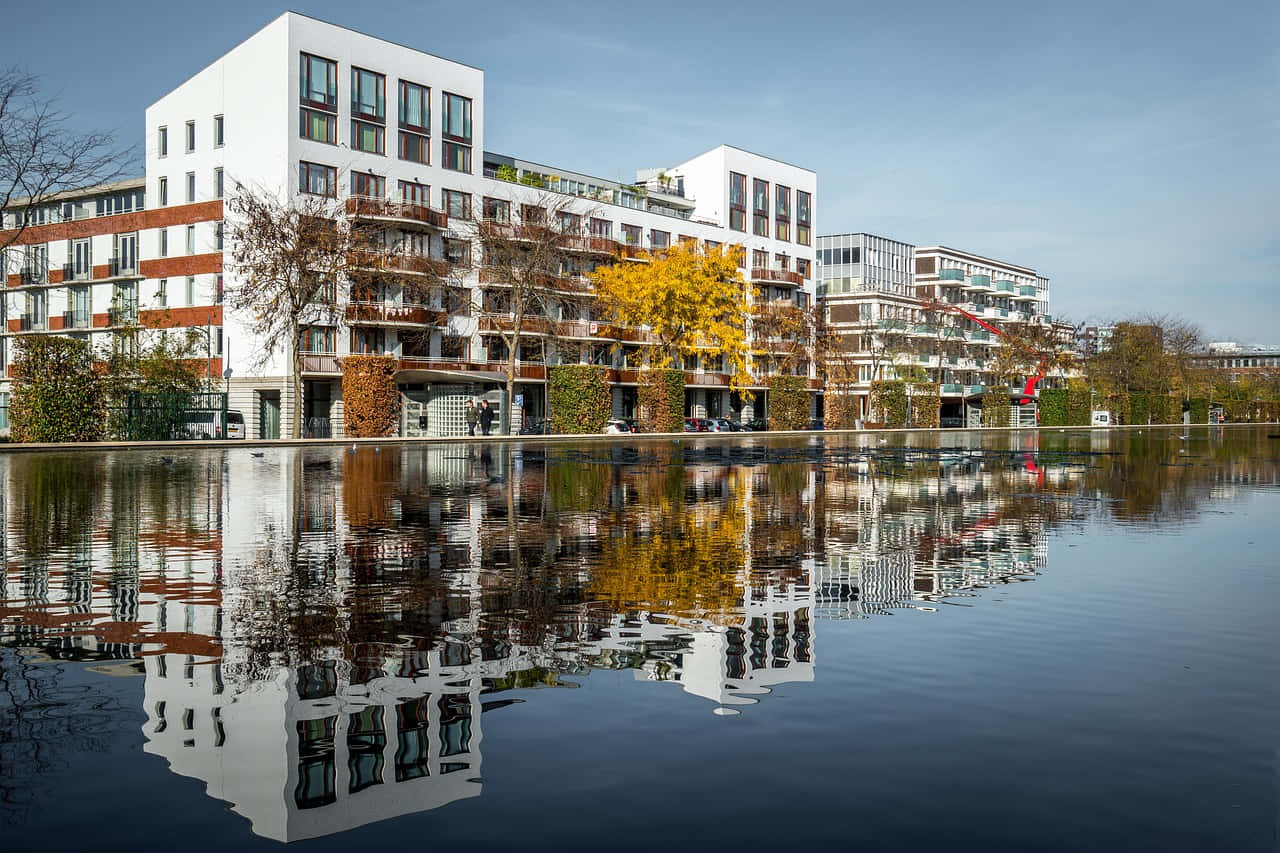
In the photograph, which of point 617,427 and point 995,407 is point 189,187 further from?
point 995,407

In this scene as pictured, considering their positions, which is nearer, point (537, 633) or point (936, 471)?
point (537, 633)

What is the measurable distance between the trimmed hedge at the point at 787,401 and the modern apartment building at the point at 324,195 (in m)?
14.6

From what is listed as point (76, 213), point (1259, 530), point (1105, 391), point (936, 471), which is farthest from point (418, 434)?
point (1105, 391)

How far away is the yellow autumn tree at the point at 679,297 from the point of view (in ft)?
241

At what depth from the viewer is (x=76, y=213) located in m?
75.6

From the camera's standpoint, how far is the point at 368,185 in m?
65.1

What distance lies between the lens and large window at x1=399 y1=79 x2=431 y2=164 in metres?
67.4

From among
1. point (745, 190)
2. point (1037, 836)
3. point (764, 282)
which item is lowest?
point (1037, 836)

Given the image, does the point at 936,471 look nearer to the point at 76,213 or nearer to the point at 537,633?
the point at 537,633

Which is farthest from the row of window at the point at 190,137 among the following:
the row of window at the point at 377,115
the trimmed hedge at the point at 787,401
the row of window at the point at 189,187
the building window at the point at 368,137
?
the trimmed hedge at the point at 787,401

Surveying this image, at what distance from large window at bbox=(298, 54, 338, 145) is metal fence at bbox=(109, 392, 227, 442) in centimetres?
1734

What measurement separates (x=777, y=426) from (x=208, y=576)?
81.5m

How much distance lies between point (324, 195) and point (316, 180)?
2.58 meters

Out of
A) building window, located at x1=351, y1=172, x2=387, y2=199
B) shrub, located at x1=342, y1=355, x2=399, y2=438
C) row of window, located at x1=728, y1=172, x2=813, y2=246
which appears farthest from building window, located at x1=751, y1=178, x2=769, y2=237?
shrub, located at x1=342, y1=355, x2=399, y2=438
